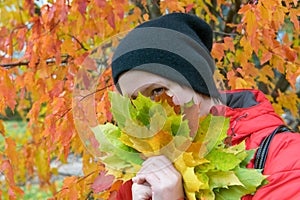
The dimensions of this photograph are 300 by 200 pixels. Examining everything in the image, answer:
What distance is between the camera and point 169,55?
3.33 feet

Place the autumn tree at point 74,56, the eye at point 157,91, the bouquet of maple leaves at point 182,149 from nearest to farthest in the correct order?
1. the bouquet of maple leaves at point 182,149
2. the eye at point 157,91
3. the autumn tree at point 74,56

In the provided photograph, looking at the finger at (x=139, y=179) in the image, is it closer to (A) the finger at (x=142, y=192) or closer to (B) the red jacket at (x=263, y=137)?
(A) the finger at (x=142, y=192)

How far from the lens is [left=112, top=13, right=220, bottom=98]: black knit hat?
981 millimetres

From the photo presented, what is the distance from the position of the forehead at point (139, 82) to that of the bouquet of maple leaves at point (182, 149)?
4.0 inches

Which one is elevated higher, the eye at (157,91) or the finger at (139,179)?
the eye at (157,91)

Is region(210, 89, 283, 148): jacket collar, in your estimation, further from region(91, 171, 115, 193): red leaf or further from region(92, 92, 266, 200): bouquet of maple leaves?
region(91, 171, 115, 193): red leaf

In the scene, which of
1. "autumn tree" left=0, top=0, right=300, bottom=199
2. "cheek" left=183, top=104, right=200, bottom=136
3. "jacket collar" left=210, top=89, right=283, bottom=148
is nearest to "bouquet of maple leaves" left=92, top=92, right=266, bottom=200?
"cheek" left=183, top=104, right=200, bottom=136

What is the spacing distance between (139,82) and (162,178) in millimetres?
252

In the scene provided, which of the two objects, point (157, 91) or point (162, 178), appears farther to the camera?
point (157, 91)

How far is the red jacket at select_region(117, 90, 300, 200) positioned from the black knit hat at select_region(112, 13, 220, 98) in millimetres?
88

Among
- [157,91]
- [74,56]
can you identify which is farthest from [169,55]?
[74,56]

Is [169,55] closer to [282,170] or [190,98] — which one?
[190,98]

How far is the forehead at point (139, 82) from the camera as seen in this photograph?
935 millimetres

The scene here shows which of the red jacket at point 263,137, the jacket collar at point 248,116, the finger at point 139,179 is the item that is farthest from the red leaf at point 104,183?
the jacket collar at point 248,116
